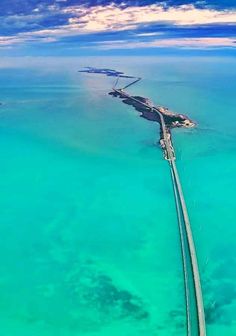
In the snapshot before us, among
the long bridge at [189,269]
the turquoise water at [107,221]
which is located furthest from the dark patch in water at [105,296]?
the long bridge at [189,269]

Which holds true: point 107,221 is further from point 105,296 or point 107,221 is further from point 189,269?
point 105,296

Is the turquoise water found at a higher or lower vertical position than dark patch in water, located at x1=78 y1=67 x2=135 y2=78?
lower

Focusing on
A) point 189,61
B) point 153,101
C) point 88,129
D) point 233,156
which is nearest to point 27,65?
point 189,61

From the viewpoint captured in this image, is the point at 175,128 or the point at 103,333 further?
the point at 175,128

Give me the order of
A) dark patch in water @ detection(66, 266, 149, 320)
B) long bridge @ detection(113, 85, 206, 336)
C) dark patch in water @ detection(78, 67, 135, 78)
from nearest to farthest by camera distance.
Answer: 1. long bridge @ detection(113, 85, 206, 336)
2. dark patch in water @ detection(66, 266, 149, 320)
3. dark patch in water @ detection(78, 67, 135, 78)

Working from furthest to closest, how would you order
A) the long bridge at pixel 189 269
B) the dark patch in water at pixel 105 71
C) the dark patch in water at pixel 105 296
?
the dark patch in water at pixel 105 71 < the dark patch in water at pixel 105 296 < the long bridge at pixel 189 269

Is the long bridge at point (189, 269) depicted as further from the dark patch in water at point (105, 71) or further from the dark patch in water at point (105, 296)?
the dark patch in water at point (105, 71)

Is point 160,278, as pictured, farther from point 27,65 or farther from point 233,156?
point 27,65

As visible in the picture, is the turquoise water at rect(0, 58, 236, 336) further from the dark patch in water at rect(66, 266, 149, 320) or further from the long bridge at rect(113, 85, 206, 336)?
the long bridge at rect(113, 85, 206, 336)

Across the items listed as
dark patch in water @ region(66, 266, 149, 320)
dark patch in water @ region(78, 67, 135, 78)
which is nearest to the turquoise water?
dark patch in water @ region(66, 266, 149, 320)
